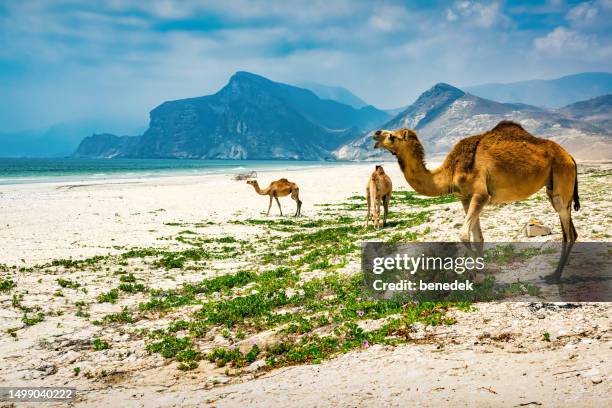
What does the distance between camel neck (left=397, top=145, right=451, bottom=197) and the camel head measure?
5.7 inches

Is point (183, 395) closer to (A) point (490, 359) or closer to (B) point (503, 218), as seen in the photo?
(A) point (490, 359)

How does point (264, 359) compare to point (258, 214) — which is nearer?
point (264, 359)

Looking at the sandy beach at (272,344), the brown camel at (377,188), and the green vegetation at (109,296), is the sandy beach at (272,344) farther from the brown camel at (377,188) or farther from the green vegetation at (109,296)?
the brown camel at (377,188)

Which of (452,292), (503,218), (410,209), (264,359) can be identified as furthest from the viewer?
(410,209)

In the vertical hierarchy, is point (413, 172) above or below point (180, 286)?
above

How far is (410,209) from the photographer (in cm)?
2453

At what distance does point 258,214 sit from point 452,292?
64.3 ft

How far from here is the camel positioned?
7.93 metres

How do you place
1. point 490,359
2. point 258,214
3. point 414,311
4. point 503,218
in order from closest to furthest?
point 490,359 < point 414,311 < point 503,218 < point 258,214

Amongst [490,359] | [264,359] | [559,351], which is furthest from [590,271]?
[264,359]

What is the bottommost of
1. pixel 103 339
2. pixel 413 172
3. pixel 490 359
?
pixel 103 339

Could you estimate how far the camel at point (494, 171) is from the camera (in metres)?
7.93

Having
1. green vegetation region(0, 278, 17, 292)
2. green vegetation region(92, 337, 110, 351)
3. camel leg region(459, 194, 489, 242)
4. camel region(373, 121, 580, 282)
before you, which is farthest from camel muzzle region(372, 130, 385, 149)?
green vegetation region(0, 278, 17, 292)

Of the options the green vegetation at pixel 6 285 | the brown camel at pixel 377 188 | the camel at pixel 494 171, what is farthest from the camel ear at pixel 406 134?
the green vegetation at pixel 6 285
